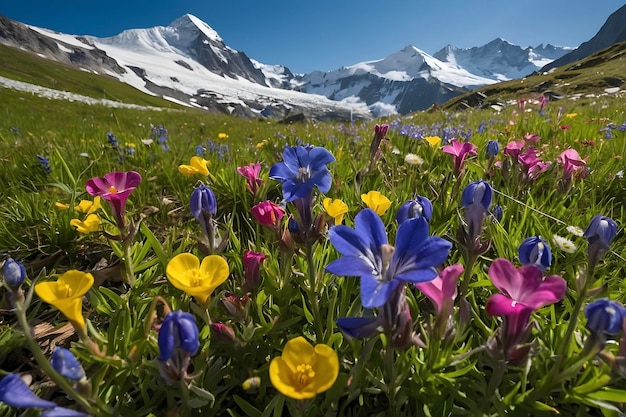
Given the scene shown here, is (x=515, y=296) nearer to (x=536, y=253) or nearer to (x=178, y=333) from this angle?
(x=536, y=253)

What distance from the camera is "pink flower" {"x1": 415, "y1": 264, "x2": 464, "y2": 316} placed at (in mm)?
1337

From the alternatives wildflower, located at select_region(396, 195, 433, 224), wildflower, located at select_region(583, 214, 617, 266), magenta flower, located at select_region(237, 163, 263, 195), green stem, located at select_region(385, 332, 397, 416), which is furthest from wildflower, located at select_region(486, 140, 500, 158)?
green stem, located at select_region(385, 332, 397, 416)

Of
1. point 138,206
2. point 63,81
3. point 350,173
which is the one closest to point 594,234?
point 350,173

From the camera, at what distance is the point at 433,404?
4.94 ft

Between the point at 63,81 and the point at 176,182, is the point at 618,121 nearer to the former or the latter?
the point at 176,182

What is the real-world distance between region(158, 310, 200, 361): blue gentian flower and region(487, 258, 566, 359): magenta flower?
0.98 meters

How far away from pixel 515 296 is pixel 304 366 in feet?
2.52

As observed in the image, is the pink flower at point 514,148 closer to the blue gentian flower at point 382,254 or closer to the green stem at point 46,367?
the blue gentian flower at point 382,254

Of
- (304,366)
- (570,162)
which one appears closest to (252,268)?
(304,366)

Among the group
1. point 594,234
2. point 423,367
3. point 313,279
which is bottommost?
point 423,367

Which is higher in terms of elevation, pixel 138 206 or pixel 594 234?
pixel 594 234

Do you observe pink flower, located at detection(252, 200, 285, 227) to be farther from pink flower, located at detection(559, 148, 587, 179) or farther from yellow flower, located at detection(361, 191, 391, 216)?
pink flower, located at detection(559, 148, 587, 179)

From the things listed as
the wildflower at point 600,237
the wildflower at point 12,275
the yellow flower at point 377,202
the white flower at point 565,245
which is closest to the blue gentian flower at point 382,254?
the wildflower at point 600,237

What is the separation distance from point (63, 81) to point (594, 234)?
372ft
